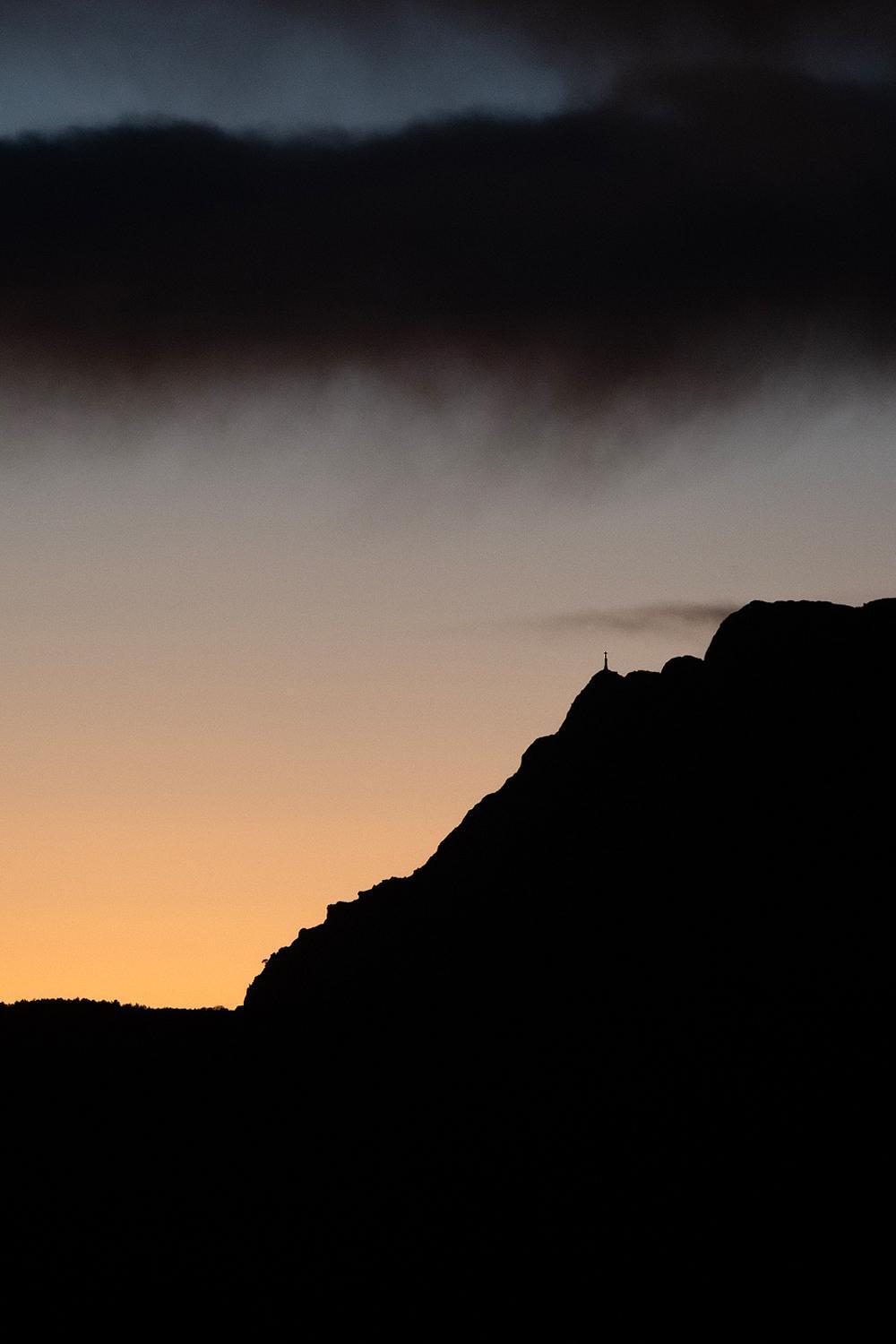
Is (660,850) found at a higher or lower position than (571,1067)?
higher

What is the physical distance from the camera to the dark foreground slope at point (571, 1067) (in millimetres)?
71625

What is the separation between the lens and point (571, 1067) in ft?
285

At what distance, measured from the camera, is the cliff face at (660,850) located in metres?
92.6

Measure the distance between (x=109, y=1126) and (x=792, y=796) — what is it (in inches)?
1615

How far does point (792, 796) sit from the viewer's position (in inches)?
3782

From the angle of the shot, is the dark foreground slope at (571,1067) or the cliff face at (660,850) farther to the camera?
the cliff face at (660,850)

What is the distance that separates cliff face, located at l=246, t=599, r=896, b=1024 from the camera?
9256cm

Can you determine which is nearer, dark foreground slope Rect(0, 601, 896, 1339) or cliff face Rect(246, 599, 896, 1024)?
dark foreground slope Rect(0, 601, 896, 1339)

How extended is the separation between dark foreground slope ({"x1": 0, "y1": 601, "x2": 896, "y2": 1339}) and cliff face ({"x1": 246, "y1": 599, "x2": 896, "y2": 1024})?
160mm

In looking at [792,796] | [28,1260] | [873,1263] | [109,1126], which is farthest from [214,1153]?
[792,796]

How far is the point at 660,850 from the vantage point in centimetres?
9712

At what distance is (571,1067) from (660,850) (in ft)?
49.9

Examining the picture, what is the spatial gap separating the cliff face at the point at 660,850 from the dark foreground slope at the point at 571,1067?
160mm

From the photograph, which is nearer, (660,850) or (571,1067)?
(571,1067)
